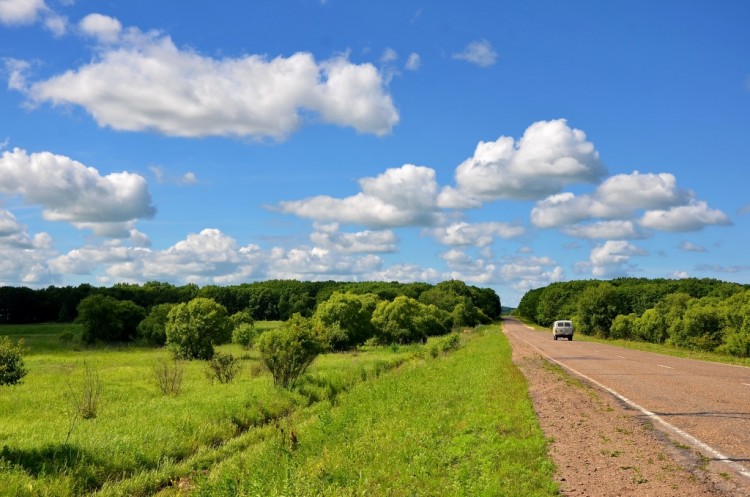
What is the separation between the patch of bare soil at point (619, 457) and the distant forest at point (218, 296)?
61.2m

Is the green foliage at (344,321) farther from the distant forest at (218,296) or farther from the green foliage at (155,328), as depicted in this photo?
the green foliage at (155,328)

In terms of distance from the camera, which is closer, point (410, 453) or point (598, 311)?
point (410, 453)

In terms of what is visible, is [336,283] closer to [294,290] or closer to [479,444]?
[294,290]

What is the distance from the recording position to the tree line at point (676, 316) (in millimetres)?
44356

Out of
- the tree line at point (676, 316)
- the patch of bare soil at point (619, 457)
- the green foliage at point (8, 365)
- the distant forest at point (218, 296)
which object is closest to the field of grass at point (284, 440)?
the patch of bare soil at point (619, 457)

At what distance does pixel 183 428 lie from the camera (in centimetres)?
1827

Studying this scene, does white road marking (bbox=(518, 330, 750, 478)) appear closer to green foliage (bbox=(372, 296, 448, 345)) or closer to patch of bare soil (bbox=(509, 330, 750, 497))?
patch of bare soil (bbox=(509, 330, 750, 497))

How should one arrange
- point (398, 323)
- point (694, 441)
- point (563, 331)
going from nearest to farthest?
point (694, 441), point (563, 331), point (398, 323)

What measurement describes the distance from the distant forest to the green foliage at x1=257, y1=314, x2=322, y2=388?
150ft

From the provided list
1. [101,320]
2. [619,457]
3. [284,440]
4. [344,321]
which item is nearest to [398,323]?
[344,321]

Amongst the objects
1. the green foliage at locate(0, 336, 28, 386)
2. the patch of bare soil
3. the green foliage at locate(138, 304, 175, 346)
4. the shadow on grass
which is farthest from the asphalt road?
the green foliage at locate(138, 304, 175, 346)

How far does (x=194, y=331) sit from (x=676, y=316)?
44.3 metres

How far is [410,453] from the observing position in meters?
12.3

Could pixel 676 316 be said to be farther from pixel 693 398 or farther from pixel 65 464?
pixel 65 464
